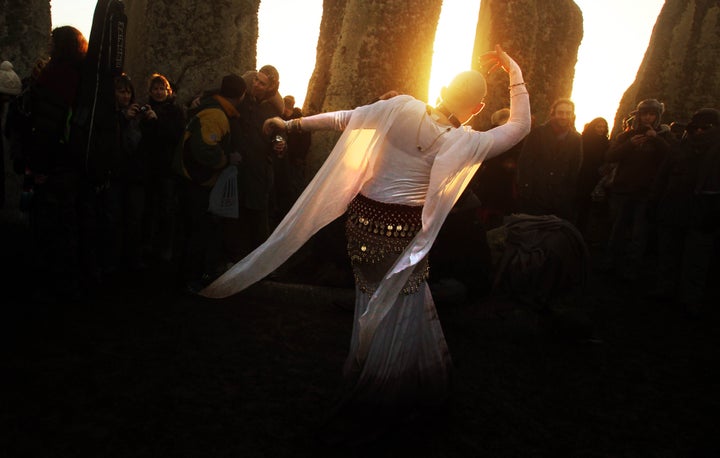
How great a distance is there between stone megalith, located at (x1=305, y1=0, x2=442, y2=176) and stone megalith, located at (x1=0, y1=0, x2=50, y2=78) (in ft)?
11.9

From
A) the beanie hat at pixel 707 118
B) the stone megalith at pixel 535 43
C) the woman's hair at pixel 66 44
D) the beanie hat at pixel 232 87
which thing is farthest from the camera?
the stone megalith at pixel 535 43

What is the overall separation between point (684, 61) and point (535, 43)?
3249mm

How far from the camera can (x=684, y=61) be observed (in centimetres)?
1070

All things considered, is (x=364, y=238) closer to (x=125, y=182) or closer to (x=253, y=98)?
(x=253, y=98)

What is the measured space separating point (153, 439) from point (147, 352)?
999mm

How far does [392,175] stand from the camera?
261 cm

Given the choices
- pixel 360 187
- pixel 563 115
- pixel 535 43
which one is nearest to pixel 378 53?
pixel 563 115

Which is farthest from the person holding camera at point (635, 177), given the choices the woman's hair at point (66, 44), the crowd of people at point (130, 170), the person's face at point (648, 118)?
the woman's hair at point (66, 44)

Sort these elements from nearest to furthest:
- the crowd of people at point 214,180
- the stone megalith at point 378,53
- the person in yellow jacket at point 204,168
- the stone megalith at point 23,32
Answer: the crowd of people at point 214,180 < the person in yellow jacket at point 204,168 < the stone megalith at point 378,53 < the stone megalith at point 23,32

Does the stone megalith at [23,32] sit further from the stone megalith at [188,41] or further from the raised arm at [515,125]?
the raised arm at [515,125]

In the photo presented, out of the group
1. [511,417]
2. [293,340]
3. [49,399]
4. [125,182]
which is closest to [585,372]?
[511,417]

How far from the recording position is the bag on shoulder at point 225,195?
179 inches

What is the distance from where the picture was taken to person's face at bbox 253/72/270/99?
4.89 meters

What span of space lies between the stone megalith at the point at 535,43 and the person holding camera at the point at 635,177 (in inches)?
101
